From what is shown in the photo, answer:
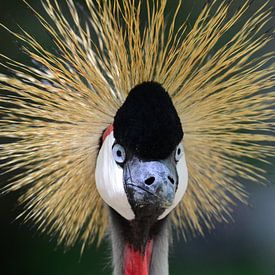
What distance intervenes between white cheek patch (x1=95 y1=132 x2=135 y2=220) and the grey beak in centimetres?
3

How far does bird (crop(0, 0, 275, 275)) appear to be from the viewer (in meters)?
1.44

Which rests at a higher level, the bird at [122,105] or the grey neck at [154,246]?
the bird at [122,105]

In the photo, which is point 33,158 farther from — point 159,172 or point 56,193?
point 159,172

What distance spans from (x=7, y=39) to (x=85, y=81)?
49.2 inches

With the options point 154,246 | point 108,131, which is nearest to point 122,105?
point 108,131

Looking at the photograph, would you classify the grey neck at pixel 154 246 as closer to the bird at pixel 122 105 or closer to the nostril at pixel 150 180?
the bird at pixel 122 105

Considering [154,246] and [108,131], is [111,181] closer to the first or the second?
[108,131]

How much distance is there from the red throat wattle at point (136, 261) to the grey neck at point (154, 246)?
17 mm

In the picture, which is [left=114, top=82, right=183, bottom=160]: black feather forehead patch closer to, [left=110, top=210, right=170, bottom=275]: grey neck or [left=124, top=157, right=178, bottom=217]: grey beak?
[left=124, top=157, right=178, bottom=217]: grey beak

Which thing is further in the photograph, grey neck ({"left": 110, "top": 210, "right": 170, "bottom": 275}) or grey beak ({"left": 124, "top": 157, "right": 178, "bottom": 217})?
grey neck ({"left": 110, "top": 210, "right": 170, "bottom": 275})

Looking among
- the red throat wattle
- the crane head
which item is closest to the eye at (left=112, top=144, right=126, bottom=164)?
the crane head

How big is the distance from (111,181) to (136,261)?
234mm

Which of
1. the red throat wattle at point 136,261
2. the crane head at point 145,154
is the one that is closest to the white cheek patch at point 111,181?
the crane head at point 145,154

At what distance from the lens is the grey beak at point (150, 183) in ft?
4.10
